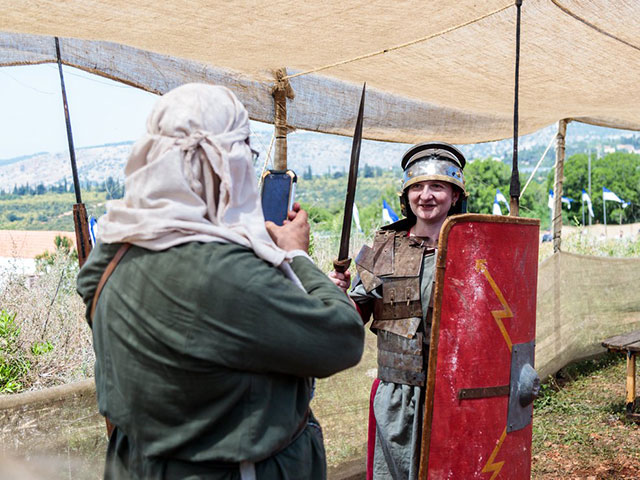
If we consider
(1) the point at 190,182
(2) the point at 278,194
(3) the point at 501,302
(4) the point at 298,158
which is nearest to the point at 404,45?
(3) the point at 501,302

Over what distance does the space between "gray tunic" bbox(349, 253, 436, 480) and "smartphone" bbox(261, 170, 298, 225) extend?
1.00m

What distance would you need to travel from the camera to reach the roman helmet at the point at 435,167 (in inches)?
99.4

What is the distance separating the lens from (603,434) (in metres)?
4.60

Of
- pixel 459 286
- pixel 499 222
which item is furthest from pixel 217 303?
pixel 499 222

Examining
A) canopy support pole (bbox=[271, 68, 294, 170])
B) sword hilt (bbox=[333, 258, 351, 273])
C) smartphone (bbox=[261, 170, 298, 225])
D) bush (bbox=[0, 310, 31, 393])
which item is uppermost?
canopy support pole (bbox=[271, 68, 294, 170])

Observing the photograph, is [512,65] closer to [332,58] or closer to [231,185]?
[332,58]

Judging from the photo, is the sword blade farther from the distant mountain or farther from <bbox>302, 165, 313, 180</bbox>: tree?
<bbox>302, 165, 313, 180</bbox>: tree

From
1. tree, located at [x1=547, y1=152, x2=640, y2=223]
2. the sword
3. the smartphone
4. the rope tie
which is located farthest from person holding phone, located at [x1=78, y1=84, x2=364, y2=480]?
tree, located at [x1=547, y1=152, x2=640, y2=223]

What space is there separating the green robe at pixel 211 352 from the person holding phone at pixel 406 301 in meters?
1.16

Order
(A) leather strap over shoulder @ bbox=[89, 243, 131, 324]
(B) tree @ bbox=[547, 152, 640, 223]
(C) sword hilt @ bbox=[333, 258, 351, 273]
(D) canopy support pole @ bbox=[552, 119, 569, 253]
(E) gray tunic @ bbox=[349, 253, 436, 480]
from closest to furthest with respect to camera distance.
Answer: (A) leather strap over shoulder @ bbox=[89, 243, 131, 324]
(C) sword hilt @ bbox=[333, 258, 351, 273]
(E) gray tunic @ bbox=[349, 253, 436, 480]
(D) canopy support pole @ bbox=[552, 119, 569, 253]
(B) tree @ bbox=[547, 152, 640, 223]

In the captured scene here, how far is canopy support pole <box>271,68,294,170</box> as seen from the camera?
149 inches

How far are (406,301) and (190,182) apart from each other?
55.0 inches

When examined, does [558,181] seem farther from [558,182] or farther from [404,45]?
[404,45]

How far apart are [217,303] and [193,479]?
352 millimetres
